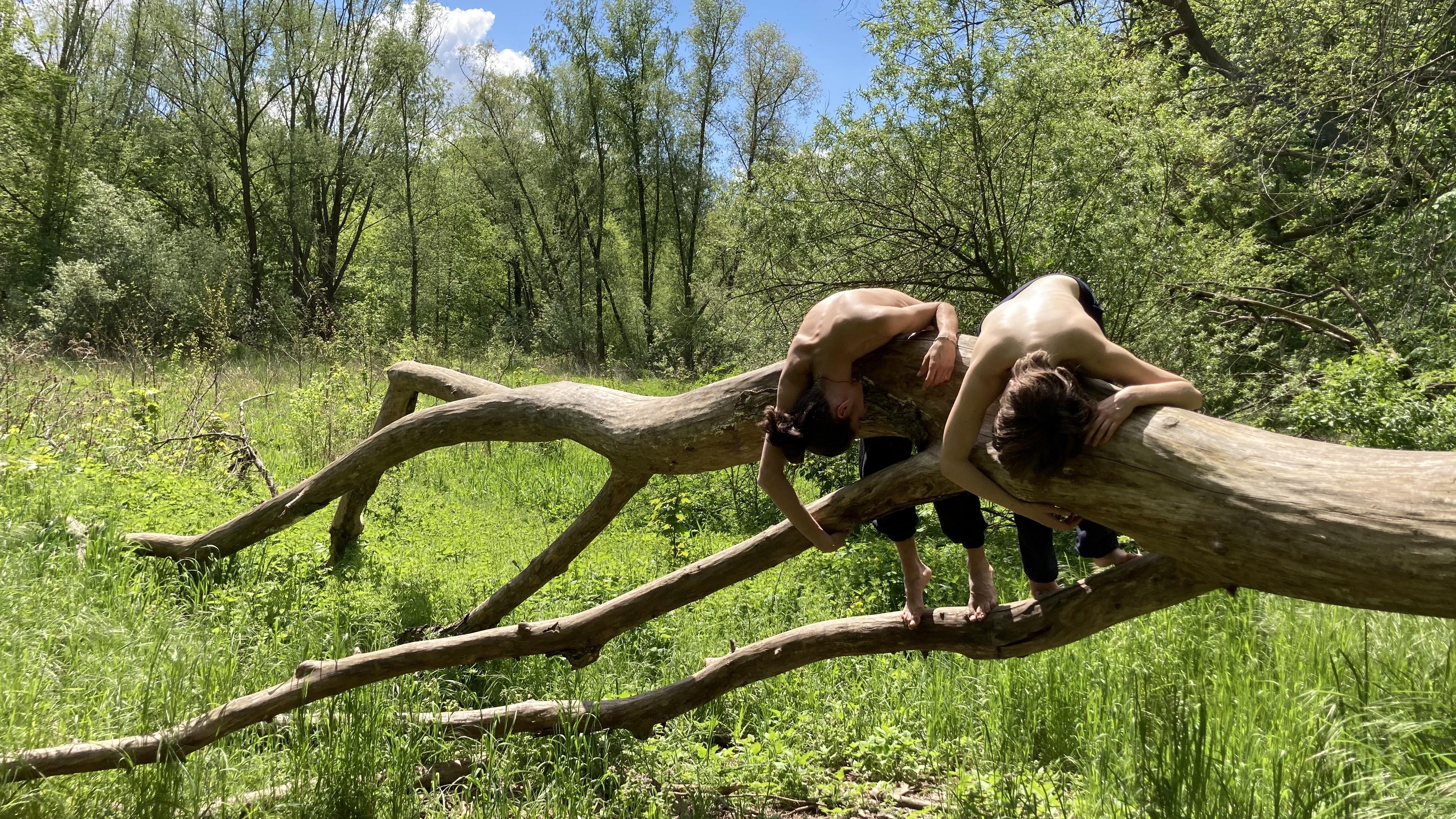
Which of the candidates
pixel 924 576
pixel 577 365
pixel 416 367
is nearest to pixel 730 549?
pixel 924 576

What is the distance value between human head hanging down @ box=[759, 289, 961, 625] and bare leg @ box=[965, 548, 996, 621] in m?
0.21

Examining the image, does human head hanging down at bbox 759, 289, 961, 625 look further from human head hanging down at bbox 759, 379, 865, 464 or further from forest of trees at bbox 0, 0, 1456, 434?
forest of trees at bbox 0, 0, 1456, 434

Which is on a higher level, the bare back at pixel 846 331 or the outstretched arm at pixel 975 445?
the bare back at pixel 846 331

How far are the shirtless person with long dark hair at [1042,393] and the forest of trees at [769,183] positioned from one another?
218 inches

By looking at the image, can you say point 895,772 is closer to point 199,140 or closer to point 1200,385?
point 1200,385

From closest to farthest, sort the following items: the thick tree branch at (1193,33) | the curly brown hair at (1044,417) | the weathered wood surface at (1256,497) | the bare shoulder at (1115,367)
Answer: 1. the weathered wood surface at (1256,497)
2. the curly brown hair at (1044,417)
3. the bare shoulder at (1115,367)
4. the thick tree branch at (1193,33)

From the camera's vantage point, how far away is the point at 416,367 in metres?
6.15

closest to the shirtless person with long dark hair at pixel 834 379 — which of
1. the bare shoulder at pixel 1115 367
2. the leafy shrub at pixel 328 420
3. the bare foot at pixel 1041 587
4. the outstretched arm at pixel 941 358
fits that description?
the outstretched arm at pixel 941 358

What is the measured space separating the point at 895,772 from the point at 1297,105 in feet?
29.2

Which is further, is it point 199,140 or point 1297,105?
point 199,140

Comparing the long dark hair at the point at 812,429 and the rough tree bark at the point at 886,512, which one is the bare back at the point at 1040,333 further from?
the long dark hair at the point at 812,429

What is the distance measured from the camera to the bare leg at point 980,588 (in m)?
3.12

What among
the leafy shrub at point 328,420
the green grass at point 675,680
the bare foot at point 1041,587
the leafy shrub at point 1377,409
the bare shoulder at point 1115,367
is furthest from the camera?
the leafy shrub at point 328,420

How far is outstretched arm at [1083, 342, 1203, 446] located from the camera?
2.23m
